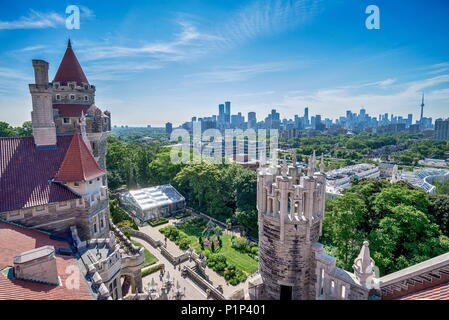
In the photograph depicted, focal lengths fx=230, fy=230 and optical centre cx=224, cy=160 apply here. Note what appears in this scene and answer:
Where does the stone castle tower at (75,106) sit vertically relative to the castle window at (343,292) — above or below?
above

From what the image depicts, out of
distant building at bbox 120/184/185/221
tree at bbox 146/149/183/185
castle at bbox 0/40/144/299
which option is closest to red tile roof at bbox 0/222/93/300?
castle at bbox 0/40/144/299

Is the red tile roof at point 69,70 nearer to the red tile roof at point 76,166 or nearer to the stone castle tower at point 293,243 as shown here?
the red tile roof at point 76,166

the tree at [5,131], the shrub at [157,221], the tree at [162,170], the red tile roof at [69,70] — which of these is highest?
the red tile roof at [69,70]

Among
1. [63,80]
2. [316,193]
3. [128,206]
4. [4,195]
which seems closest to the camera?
[316,193]

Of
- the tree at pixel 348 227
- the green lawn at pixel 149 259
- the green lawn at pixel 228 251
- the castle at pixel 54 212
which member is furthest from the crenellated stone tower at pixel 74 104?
the tree at pixel 348 227

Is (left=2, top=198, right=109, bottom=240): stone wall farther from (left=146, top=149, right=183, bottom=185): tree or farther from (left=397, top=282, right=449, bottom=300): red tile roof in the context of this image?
(left=146, top=149, right=183, bottom=185): tree
